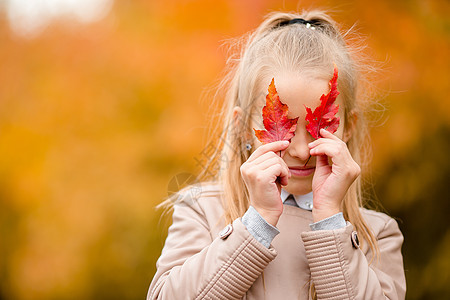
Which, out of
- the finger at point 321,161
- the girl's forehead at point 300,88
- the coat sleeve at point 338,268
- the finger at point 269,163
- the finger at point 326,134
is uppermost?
the girl's forehead at point 300,88

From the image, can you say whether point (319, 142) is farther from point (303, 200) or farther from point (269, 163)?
point (303, 200)

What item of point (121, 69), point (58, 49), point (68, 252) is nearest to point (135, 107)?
point (121, 69)

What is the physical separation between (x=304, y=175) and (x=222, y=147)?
1.72 ft

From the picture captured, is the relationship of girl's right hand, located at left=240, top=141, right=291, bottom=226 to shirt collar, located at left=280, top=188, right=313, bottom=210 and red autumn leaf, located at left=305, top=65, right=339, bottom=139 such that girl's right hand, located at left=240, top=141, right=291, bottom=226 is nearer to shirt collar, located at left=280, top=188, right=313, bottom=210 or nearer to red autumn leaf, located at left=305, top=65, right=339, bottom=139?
red autumn leaf, located at left=305, top=65, right=339, bottom=139

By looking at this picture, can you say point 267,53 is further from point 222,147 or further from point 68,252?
point 68,252

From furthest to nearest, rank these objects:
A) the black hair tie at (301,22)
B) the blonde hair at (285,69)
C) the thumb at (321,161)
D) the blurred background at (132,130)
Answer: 1. the blurred background at (132,130)
2. the black hair tie at (301,22)
3. the blonde hair at (285,69)
4. the thumb at (321,161)

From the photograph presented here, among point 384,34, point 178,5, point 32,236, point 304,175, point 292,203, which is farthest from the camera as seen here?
point 32,236

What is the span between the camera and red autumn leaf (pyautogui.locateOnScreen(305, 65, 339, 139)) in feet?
4.91

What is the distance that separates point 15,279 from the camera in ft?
10.3

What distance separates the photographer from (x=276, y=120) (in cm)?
149

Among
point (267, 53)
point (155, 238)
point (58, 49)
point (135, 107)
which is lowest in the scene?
point (155, 238)

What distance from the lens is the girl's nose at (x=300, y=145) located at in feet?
5.08

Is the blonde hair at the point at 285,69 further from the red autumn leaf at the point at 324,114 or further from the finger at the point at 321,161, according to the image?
the finger at the point at 321,161

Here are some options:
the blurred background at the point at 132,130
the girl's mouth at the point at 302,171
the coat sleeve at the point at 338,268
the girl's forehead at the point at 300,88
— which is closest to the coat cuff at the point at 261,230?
the coat sleeve at the point at 338,268
